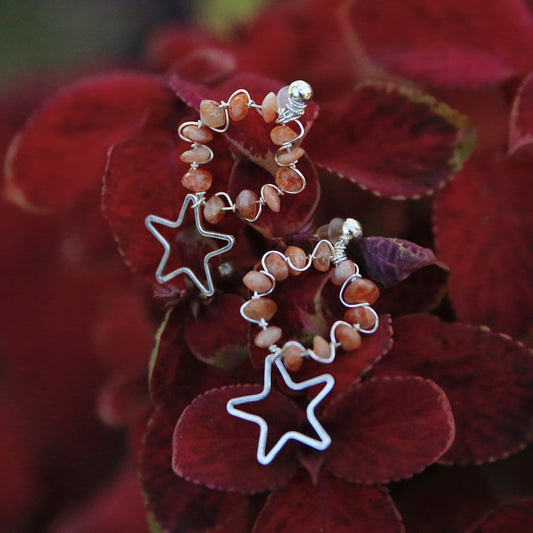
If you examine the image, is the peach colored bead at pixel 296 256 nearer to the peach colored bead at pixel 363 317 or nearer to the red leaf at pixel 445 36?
the peach colored bead at pixel 363 317

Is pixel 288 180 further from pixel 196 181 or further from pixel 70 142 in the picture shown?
pixel 70 142

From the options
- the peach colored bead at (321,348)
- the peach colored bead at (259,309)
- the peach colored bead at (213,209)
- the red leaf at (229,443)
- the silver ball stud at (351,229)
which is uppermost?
the peach colored bead at (213,209)

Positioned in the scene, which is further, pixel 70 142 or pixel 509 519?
pixel 70 142

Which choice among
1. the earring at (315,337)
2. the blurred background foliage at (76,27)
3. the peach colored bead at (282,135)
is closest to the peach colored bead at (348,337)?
the earring at (315,337)

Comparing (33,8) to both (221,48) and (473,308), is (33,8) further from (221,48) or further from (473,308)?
(473,308)

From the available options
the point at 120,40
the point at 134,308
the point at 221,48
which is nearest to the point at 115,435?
the point at 134,308

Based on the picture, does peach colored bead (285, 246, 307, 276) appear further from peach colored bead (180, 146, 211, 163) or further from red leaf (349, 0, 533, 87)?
red leaf (349, 0, 533, 87)

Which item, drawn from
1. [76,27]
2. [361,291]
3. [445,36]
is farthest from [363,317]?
[76,27]
